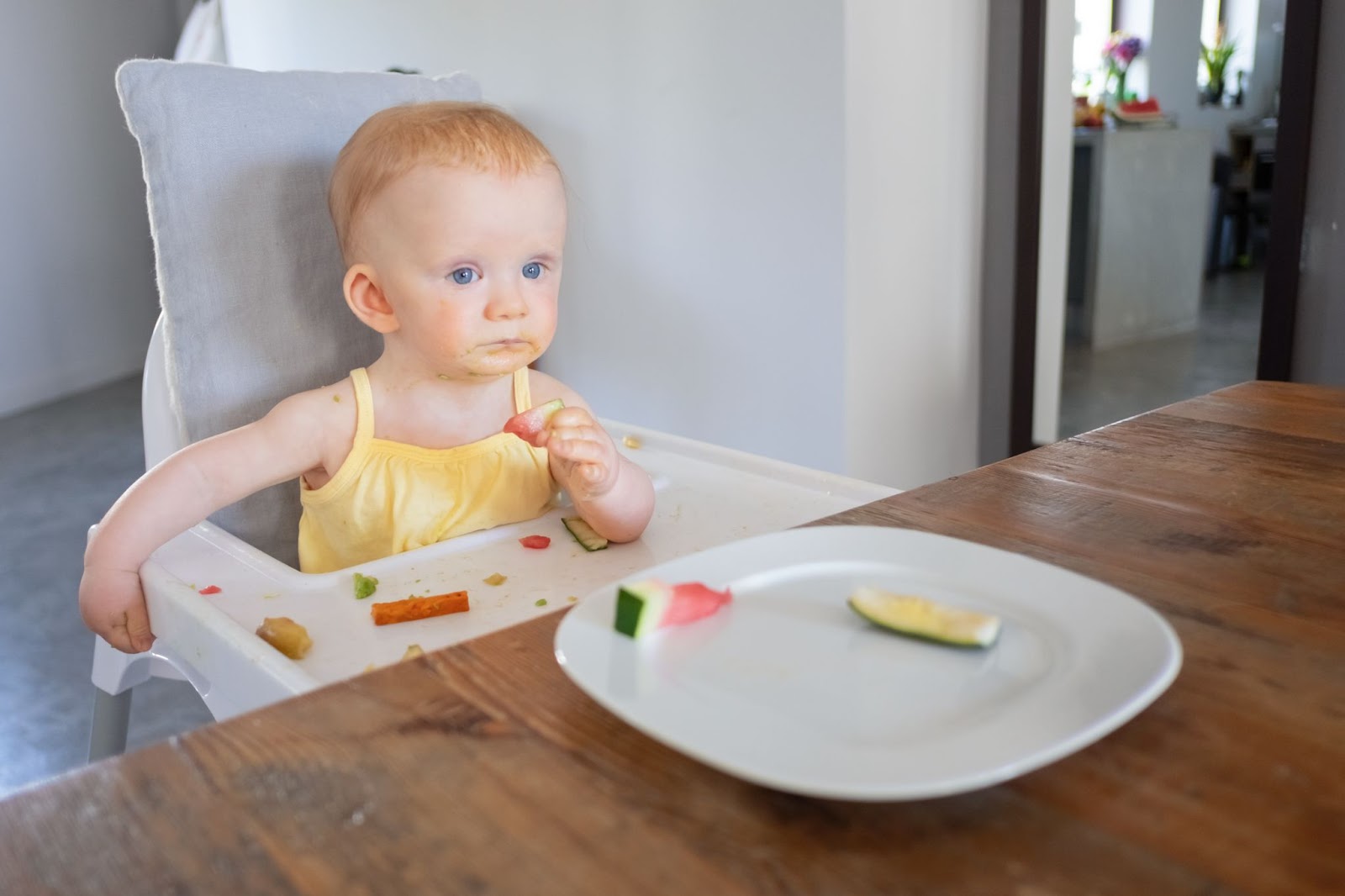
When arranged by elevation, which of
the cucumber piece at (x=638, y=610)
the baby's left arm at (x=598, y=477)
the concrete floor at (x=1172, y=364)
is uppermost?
the cucumber piece at (x=638, y=610)

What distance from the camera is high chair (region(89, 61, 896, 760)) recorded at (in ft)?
2.66

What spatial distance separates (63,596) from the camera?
2096mm

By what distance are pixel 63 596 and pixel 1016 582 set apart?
2.09 metres

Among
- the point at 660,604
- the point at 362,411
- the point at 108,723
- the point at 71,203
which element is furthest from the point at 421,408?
the point at 71,203

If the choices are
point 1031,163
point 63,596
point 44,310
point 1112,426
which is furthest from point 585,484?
point 44,310

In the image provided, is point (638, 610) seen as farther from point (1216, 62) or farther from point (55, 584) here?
point (55, 584)

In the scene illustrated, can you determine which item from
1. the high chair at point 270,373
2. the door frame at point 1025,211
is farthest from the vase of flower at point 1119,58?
the high chair at point 270,373

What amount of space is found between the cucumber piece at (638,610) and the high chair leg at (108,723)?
0.79 meters

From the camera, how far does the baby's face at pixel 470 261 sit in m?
0.86

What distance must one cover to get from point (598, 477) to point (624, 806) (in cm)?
48

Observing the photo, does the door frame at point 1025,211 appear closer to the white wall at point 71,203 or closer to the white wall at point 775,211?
the white wall at point 775,211

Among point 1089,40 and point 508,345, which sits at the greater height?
point 1089,40

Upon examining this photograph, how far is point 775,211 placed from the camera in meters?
1.87

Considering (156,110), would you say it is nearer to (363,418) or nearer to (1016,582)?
(363,418)
